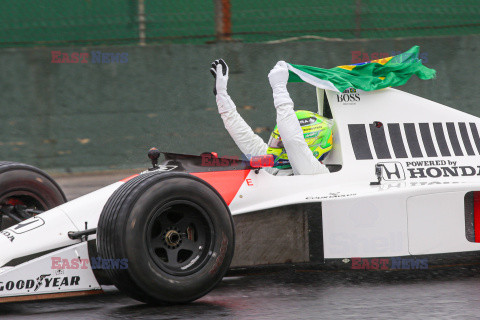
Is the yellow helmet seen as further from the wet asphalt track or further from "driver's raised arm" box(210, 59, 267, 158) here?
the wet asphalt track

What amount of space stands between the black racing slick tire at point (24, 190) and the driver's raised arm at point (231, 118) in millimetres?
1542

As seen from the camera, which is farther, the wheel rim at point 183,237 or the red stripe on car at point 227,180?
the red stripe on car at point 227,180

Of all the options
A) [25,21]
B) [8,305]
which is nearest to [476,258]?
[8,305]

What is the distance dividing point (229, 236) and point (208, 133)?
6489 mm

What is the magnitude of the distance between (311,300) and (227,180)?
3.27 feet

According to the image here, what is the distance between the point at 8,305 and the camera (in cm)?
515

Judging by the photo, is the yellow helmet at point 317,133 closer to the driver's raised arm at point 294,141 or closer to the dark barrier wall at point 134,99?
the driver's raised arm at point 294,141

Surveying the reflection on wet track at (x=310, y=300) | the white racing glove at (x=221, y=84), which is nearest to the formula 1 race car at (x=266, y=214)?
the reflection on wet track at (x=310, y=300)

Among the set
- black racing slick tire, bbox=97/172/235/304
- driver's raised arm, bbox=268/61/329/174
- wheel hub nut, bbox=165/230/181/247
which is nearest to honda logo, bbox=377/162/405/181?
driver's raised arm, bbox=268/61/329/174


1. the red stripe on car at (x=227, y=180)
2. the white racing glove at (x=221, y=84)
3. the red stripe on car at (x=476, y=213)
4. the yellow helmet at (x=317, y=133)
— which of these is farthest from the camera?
the white racing glove at (x=221, y=84)

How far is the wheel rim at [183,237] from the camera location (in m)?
4.88

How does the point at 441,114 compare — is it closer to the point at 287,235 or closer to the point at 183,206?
the point at 287,235

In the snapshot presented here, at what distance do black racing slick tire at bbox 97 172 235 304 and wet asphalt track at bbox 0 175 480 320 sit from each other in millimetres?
173

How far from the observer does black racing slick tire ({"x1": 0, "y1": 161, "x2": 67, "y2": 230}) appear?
6078 mm
